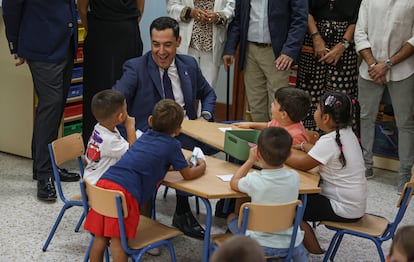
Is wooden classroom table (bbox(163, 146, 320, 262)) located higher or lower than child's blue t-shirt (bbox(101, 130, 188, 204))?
lower

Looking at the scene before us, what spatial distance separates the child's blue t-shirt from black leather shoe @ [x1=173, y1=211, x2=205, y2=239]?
31.7 inches

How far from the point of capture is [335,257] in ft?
11.0

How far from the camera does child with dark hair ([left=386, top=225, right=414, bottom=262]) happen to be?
178 cm

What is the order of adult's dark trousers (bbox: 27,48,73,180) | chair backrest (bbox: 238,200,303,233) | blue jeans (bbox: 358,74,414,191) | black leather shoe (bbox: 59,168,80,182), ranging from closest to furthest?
chair backrest (bbox: 238,200,303,233) < adult's dark trousers (bbox: 27,48,73,180) < black leather shoe (bbox: 59,168,80,182) < blue jeans (bbox: 358,74,414,191)

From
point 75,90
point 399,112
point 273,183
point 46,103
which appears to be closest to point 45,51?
point 46,103

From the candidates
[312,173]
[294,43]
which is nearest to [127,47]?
[294,43]

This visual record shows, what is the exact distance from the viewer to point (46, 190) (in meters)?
3.85

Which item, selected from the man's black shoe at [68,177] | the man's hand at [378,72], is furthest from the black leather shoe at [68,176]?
the man's hand at [378,72]

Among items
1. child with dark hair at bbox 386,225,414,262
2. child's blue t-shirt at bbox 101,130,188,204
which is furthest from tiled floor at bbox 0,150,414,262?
child with dark hair at bbox 386,225,414,262

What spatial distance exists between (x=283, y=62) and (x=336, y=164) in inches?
56.7

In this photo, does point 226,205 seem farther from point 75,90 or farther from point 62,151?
point 75,90

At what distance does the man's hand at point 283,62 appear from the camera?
4230mm

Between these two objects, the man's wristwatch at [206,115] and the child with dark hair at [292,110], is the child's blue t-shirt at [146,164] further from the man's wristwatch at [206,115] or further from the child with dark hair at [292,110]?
the man's wristwatch at [206,115]

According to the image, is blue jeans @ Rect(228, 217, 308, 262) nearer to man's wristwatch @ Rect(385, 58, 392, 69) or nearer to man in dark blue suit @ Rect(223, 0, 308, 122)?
man in dark blue suit @ Rect(223, 0, 308, 122)
